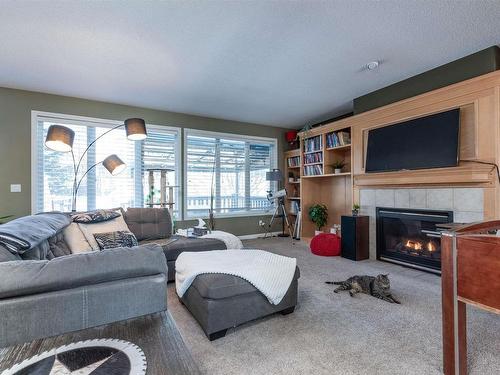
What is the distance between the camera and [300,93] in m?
4.00

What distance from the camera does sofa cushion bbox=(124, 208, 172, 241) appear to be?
10.9 feet

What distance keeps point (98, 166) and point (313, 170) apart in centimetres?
392

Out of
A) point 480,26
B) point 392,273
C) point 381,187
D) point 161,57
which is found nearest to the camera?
point 480,26

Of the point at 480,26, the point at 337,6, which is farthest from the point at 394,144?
the point at 337,6

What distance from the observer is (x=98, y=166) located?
4332 mm

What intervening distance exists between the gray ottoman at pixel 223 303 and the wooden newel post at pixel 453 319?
1.11 metres

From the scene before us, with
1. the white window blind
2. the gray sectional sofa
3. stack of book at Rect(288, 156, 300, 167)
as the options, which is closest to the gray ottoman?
the gray sectional sofa

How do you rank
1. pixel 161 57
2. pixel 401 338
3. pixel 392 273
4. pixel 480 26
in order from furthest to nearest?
pixel 392 273, pixel 161 57, pixel 480 26, pixel 401 338

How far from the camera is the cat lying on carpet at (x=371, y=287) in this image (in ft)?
8.19

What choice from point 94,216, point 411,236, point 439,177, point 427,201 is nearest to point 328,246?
point 411,236

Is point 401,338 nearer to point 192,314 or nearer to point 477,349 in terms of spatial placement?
point 477,349

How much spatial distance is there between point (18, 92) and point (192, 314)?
4.09 metres

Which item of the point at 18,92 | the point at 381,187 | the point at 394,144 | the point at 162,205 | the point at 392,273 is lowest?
the point at 392,273

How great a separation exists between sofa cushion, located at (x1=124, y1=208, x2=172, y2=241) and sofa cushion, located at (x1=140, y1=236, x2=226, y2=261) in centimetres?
13
